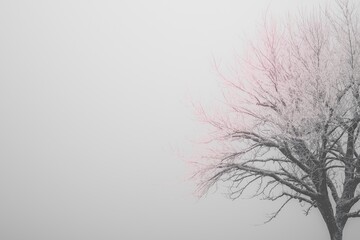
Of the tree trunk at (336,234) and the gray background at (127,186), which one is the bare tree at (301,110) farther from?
the gray background at (127,186)

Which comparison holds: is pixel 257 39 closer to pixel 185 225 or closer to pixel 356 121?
pixel 356 121

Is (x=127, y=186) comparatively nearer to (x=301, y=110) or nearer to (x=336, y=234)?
(x=336, y=234)

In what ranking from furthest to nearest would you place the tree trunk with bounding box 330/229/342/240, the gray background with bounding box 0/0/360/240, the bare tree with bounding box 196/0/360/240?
the gray background with bounding box 0/0/360/240 < the tree trunk with bounding box 330/229/342/240 < the bare tree with bounding box 196/0/360/240

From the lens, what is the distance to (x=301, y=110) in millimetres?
11539

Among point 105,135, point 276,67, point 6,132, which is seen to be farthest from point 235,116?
point 6,132

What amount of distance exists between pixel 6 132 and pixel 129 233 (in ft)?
387

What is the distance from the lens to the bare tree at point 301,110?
11711 millimetres

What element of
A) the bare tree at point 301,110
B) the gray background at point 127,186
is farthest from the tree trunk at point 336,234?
the gray background at point 127,186

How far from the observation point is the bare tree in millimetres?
11711

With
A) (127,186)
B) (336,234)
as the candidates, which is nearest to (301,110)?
(336,234)

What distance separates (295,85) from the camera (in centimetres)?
1211

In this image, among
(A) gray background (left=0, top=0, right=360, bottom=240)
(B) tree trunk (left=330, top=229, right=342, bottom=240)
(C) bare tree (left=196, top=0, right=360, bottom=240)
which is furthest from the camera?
(A) gray background (left=0, top=0, right=360, bottom=240)

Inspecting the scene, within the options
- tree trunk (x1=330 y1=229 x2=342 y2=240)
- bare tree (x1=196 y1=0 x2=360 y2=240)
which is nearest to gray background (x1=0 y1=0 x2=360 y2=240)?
bare tree (x1=196 y1=0 x2=360 y2=240)

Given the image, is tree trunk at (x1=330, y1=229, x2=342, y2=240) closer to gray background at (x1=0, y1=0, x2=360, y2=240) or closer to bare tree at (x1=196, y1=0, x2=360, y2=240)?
bare tree at (x1=196, y1=0, x2=360, y2=240)
